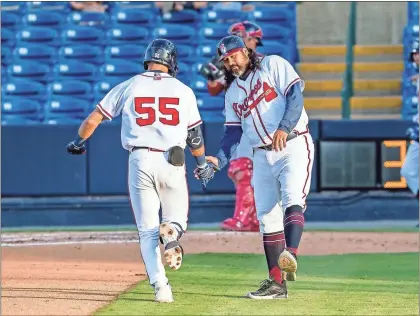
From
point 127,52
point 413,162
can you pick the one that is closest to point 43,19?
point 127,52

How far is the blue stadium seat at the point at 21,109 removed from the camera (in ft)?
59.1

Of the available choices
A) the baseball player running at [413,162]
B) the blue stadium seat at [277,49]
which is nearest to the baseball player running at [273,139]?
the baseball player running at [413,162]

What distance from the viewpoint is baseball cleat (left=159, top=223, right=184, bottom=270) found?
7695mm

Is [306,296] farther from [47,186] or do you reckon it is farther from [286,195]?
[47,186]

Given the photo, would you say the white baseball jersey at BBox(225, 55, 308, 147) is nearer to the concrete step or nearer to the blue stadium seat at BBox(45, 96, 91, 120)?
the concrete step

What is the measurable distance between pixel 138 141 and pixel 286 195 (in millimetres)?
1136

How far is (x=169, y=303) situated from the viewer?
789cm

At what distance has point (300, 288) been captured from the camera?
891cm

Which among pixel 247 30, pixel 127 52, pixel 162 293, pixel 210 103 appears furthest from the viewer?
pixel 127 52

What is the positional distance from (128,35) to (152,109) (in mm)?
10417

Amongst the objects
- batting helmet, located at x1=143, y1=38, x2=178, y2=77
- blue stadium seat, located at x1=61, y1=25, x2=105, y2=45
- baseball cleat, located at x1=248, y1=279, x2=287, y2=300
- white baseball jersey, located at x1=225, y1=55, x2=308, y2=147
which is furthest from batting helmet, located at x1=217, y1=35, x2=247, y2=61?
blue stadium seat, located at x1=61, y1=25, x2=105, y2=45

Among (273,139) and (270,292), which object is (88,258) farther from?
(273,139)

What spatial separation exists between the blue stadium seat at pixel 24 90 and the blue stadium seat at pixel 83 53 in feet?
1.95

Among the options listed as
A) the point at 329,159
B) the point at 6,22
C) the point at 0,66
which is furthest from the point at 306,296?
the point at 6,22
